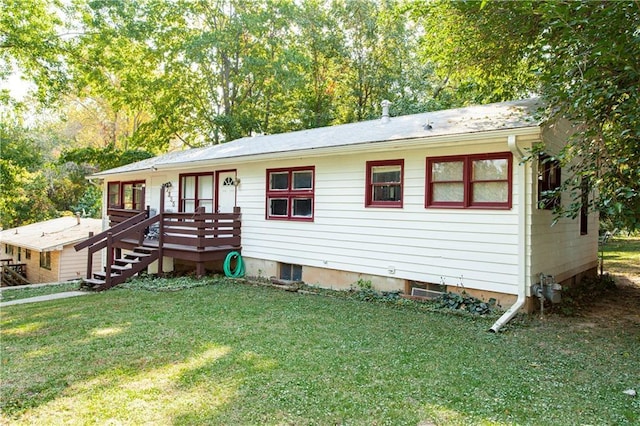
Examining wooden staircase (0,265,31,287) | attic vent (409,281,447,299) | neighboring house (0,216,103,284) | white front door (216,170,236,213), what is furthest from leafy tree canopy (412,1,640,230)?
wooden staircase (0,265,31,287)

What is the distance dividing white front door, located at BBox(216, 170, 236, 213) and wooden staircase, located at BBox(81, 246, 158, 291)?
2.08 m

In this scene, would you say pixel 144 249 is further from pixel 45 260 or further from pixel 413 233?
pixel 45 260

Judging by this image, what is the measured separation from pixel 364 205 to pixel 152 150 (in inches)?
725

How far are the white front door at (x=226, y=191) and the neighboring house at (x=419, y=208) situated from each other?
0.05 metres

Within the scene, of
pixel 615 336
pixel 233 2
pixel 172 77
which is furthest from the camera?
pixel 233 2

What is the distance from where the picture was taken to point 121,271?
29.8 ft

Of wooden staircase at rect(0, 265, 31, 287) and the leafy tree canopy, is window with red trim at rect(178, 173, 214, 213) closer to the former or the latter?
the leafy tree canopy

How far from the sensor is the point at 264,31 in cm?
2156

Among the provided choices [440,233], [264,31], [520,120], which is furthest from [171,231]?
[264,31]

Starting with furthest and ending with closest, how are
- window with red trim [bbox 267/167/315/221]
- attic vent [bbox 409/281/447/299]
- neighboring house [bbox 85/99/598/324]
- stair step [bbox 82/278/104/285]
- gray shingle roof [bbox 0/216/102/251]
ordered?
gray shingle roof [bbox 0/216/102/251]
window with red trim [bbox 267/167/315/221]
stair step [bbox 82/278/104/285]
attic vent [bbox 409/281/447/299]
neighboring house [bbox 85/99/598/324]

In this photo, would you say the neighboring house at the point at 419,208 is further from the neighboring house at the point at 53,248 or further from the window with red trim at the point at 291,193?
the neighboring house at the point at 53,248

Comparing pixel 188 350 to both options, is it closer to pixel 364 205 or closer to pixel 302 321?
pixel 302 321

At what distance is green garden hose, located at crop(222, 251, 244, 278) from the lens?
32.0ft

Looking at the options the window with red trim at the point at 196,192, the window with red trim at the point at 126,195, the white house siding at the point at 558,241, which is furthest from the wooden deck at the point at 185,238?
the white house siding at the point at 558,241
